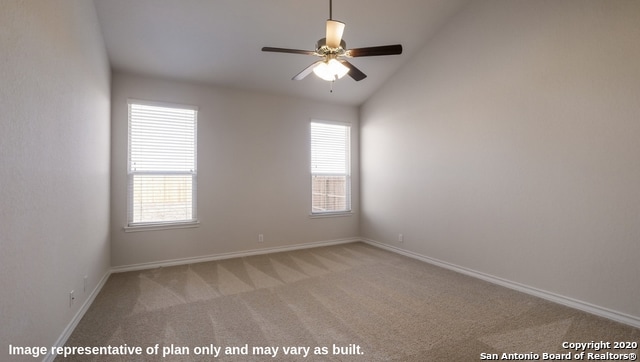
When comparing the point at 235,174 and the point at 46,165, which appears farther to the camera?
the point at 235,174

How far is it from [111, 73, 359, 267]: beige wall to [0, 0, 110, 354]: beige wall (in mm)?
921

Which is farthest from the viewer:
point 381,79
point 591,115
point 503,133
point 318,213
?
point 318,213

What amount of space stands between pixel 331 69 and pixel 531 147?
238cm

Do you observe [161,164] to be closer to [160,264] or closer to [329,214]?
[160,264]

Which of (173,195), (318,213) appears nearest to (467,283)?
(318,213)

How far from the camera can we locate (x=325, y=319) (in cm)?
258

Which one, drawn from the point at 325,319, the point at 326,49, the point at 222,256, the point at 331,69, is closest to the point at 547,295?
the point at 325,319

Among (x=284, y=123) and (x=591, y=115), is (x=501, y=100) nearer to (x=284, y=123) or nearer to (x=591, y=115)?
(x=591, y=115)

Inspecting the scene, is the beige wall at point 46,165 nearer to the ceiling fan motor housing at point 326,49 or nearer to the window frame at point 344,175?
the ceiling fan motor housing at point 326,49

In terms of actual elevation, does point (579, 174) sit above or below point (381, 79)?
below

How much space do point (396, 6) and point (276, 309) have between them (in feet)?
12.5

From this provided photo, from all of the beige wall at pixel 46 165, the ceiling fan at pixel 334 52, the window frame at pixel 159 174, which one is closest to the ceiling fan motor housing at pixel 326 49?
the ceiling fan at pixel 334 52

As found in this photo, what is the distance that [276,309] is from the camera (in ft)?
9.09

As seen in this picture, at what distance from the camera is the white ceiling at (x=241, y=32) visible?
3.16 meters
